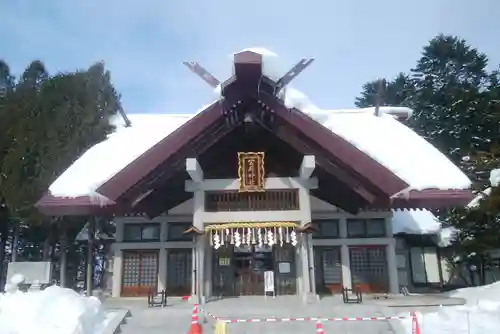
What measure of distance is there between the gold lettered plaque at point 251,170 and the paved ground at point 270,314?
356 cm

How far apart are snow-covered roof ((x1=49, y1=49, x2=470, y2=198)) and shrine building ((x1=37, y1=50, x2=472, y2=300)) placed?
0.08 m

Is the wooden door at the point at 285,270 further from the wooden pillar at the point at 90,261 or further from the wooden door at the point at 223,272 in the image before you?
the wooden pillar at the point at 90,261

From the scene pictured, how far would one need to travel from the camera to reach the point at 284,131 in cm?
1291

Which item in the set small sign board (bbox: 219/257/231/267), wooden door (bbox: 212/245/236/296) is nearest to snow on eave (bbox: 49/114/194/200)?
wooden door (bbox: 212/245/236/296)

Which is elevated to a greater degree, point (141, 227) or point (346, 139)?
point (346, 139)

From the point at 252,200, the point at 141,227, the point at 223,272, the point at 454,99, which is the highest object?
the point at 454,99

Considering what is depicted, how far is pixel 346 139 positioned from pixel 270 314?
17.9ft

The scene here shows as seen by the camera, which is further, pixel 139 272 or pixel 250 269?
pixel 139 272

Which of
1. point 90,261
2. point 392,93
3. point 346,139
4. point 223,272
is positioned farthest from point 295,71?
point 392,93

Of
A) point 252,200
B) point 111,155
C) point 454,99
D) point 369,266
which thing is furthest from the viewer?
point 454,99

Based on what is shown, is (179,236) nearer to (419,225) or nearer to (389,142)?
(389,142)

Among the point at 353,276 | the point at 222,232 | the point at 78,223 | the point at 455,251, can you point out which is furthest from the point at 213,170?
the point at 455,251

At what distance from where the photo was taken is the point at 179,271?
15.8 metres

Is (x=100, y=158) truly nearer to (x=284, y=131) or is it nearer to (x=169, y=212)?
(x=169, y=212)
